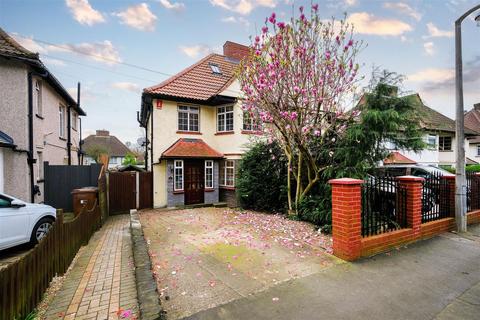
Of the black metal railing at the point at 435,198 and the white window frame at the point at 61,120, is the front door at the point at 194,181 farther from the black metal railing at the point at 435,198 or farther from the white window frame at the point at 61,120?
the black metal railing at the point at 435,198

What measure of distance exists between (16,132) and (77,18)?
4.61 meters

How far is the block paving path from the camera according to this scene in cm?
325

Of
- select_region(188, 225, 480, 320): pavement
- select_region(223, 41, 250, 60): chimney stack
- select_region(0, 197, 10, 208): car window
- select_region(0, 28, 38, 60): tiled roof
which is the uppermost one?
select_region(223, 41, 250, 60): chimney stack

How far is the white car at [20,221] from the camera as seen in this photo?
219 inches

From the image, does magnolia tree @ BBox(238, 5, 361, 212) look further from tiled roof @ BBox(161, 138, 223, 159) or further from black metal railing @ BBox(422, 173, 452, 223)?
tiled roof @ BBox(161, 138, 223, 159)

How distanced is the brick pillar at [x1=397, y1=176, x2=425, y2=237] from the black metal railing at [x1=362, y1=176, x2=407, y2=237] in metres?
0.06

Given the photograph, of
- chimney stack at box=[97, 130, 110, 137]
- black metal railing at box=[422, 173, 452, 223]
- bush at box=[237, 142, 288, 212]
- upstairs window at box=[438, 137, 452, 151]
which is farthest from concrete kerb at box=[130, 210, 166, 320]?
chimney stack at box=[97, 130, 110, 137]

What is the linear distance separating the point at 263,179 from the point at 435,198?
→ 5.86 metres

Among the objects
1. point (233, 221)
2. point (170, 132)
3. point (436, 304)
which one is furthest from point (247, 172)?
point (436, 304)

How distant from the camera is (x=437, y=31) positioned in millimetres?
8234

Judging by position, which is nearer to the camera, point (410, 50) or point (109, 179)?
point (410, 50)

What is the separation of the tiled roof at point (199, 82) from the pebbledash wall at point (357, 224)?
953 cm

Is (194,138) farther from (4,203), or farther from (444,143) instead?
(444,143)

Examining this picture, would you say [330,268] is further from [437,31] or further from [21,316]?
[437,31]
